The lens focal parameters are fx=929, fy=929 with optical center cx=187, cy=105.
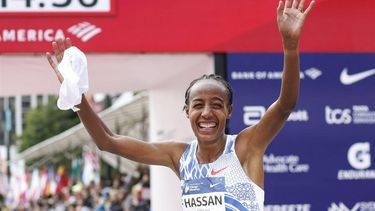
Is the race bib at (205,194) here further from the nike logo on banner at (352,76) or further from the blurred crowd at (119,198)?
the blurred crowd at (119,198)

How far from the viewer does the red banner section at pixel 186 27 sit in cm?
768

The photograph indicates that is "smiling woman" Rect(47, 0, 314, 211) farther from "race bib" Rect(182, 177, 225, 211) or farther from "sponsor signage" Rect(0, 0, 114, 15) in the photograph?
"sponsor signage" Rect(0, 0, 114, 15)

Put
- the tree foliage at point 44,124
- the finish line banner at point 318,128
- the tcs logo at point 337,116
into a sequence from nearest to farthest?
the finish line banner at point 318,128, the tcs logo at point 337,116, the tree foliage at point 44,124

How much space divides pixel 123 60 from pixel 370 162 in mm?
2397

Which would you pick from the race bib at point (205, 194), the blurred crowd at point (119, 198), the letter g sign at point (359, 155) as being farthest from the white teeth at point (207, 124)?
the blurred crowd at point (119, 198)

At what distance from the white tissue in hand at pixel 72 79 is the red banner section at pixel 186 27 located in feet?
9.94

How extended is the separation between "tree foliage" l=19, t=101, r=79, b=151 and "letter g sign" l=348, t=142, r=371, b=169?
143ft

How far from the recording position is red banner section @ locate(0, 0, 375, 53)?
7680 mm

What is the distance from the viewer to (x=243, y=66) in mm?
8117

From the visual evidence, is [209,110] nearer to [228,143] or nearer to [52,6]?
[228,143]

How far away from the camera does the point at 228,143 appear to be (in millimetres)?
4566

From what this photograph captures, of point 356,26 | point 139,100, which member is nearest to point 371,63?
point 356,26

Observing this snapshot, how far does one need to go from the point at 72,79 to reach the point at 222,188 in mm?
897

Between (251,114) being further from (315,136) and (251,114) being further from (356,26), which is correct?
(356,26)
